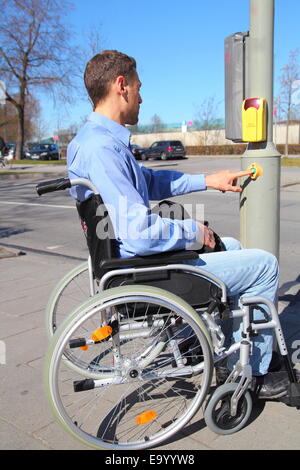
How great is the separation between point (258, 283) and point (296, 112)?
1499 inches

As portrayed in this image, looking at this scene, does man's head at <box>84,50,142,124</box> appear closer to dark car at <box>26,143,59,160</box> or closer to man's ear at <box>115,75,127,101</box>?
man's ear at <box>115,75,127,101</box>

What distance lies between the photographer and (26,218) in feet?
34.2

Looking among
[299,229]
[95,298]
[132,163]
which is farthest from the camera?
[299,229]

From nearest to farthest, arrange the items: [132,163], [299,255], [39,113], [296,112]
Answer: [132,163], [299,255], [296,112], [39,113]

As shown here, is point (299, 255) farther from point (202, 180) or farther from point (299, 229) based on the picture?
point (202, 180)

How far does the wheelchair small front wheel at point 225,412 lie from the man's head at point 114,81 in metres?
1.48

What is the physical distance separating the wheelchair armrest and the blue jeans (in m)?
0.13

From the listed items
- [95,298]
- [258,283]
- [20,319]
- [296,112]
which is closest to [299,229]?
[20,319]

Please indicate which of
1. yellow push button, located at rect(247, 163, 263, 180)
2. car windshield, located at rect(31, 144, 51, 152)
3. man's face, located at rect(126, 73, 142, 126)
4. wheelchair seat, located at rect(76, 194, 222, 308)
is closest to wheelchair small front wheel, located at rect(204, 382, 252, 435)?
wheelchair seat, located at rect(76, 194, 222, 308)

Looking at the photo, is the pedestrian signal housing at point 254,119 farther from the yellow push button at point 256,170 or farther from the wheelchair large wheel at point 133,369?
the wheelchair large wheel at point 133,369

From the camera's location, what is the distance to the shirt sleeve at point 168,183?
2861mm

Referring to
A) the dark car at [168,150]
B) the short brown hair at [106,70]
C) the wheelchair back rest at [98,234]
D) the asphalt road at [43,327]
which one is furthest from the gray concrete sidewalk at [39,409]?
the dark car at [168,150]

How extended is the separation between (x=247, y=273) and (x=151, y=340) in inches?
27.1

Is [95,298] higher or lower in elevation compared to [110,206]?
lower
